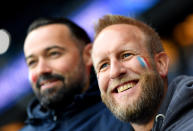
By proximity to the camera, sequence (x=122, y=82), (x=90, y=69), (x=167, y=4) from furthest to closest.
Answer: (x=167, y=4)
(x=90, y=69)
(x=122, y=82)

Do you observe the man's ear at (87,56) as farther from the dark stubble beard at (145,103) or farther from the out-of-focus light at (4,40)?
the out-of-focus light at (4,40)

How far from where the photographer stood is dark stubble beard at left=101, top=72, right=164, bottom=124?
1.39 meters

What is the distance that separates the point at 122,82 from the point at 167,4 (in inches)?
128

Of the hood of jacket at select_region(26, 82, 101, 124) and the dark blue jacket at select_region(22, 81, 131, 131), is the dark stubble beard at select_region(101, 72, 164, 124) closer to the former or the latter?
the dark blue jacket at select_region(22, 81, 131, 131)

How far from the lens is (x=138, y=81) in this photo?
4.73 feet

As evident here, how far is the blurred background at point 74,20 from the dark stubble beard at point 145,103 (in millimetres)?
1520

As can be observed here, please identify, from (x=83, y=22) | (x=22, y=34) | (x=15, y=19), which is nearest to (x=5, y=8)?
(x=15, y=19)

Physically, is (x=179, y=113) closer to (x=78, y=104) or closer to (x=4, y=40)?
(x=78, y=104)

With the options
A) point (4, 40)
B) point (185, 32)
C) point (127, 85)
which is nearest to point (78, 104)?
point (127, 85)

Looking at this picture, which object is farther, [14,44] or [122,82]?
[14,44]

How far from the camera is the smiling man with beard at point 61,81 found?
6.56ft

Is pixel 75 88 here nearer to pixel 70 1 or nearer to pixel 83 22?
pixel 83 22

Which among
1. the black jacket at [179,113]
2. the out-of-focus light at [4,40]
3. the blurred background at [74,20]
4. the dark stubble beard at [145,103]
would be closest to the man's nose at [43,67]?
the dark stubble beard at [145,103]

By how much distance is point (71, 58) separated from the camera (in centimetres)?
212
